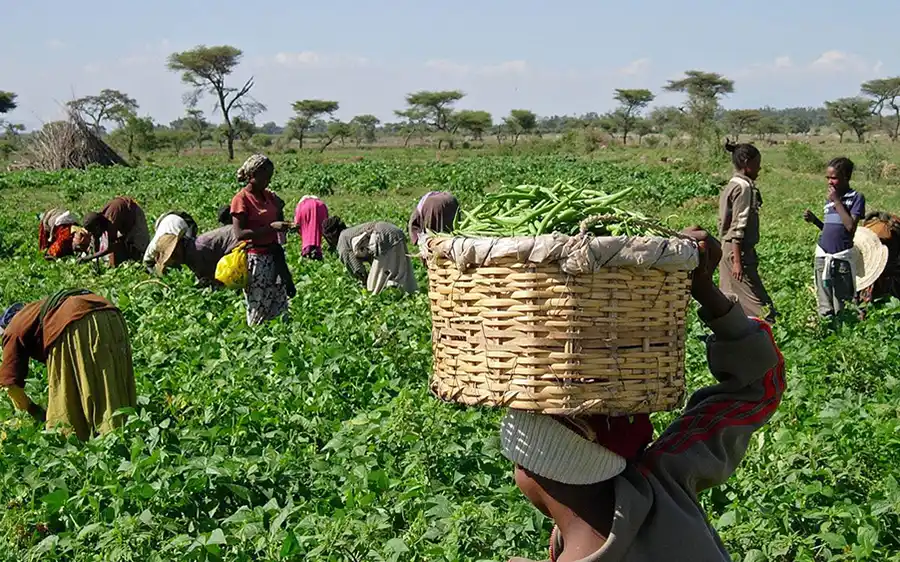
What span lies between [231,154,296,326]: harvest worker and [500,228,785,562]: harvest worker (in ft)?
17.0

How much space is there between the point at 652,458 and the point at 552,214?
1.85 ft

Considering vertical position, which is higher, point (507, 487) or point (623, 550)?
point (623, 550)

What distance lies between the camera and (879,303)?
26.4 ft

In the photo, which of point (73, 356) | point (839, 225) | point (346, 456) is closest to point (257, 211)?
point (73, 356)

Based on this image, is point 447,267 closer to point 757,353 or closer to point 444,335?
point 444,335

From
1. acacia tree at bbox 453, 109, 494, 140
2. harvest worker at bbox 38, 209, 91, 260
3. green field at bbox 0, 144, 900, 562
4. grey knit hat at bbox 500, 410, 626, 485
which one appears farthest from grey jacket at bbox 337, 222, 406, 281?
acacia tree at bbox 453, 109, 494, 140

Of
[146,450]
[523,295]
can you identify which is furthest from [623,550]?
[146,450]

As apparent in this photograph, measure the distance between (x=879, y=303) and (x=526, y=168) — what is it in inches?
868

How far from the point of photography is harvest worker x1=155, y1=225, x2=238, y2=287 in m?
9.36

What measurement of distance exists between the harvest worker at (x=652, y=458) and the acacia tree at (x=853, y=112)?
5642 cm

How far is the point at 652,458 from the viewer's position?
83.1 inches

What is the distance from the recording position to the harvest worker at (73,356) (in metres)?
5.25

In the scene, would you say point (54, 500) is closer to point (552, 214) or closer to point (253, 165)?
point (552, 214)

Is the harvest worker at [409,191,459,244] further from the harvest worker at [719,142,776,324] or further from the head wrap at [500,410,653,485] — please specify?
the head wrap at [500,410,653,485]
